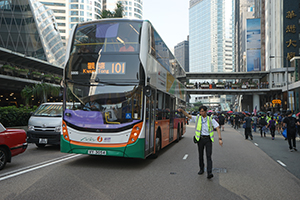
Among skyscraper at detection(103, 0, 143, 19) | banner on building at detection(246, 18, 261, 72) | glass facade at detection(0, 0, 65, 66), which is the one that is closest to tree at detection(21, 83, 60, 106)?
glass facade at detection(0, 0, 65, 66)

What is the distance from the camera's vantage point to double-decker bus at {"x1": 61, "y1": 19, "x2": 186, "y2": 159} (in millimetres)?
8328

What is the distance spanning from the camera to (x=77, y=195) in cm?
554

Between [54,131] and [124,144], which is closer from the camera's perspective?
[124,144]

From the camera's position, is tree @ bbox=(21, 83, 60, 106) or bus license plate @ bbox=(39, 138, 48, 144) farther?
tree @ bbox=(21, 83, 60, 106)

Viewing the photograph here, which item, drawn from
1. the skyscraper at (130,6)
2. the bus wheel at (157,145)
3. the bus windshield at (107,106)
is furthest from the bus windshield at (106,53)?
the skyscraper at (130,6)

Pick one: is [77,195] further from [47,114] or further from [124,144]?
[47,114]

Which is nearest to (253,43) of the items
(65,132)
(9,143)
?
(65,132)

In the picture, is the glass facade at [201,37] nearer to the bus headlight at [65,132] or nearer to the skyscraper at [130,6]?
the skyscraper at [130,6]

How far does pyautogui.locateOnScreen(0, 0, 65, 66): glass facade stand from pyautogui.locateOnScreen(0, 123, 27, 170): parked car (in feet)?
110

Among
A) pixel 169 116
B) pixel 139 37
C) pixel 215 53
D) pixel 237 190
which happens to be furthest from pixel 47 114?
pixel 215 53

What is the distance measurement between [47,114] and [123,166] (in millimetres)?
5370

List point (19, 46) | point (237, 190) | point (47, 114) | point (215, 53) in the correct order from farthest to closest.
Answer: point (215, 53)
point (19, 46)
point (47, 114)
point (237, 190)

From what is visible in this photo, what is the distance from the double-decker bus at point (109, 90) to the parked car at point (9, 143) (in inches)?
Answer: 44.0

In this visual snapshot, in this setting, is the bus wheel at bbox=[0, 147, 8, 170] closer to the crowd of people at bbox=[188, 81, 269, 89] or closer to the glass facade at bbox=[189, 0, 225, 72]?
the crowd of people at bbox=[188, 81, 269, 89]
